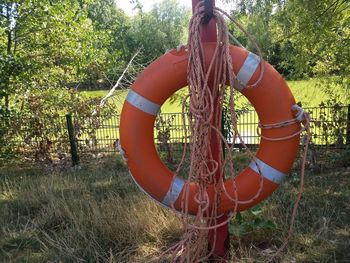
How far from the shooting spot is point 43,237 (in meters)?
3.57

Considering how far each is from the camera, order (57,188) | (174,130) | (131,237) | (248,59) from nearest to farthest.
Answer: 1. (248,59)
2. (131,237)
3. (57,188)
4. (174,130)

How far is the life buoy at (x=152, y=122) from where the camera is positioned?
267 centimetres

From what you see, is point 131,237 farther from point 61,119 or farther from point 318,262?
point 61,119

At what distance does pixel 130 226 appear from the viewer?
3.38m

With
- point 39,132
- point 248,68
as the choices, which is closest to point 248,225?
point 248,68

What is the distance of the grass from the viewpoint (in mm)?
3111

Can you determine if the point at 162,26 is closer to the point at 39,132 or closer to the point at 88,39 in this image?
the point at 88,39

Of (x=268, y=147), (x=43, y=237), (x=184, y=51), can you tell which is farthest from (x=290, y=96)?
(x=43, y=237)

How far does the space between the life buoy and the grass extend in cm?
53

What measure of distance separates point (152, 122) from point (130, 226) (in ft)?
3.30

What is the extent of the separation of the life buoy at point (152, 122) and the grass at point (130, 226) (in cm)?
53

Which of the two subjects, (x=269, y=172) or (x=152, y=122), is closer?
(x=269, y=172)

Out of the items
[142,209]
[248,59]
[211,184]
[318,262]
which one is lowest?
[318,262]

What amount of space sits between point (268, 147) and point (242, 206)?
428 mm
